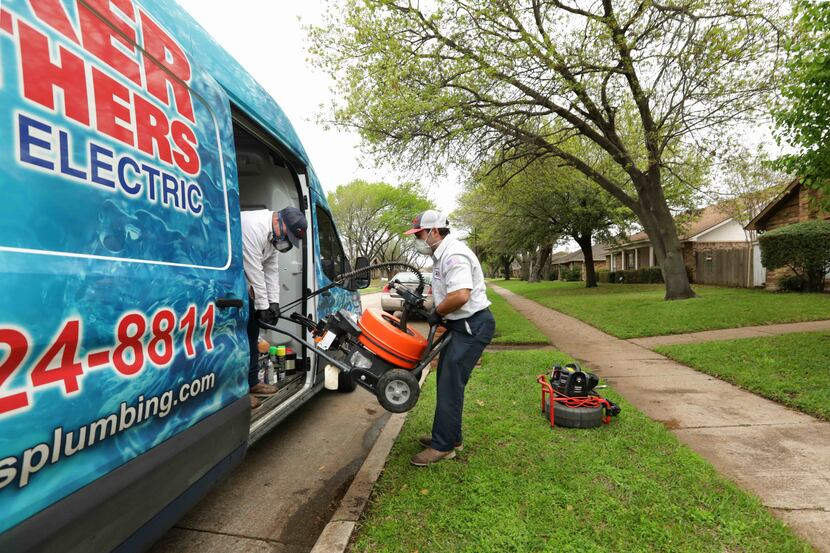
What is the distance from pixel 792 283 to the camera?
15.4 meters

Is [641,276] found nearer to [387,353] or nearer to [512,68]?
[512,68]

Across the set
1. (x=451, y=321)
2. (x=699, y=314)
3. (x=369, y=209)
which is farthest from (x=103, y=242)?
(x=369, y=209)

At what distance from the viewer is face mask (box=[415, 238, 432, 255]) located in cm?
340

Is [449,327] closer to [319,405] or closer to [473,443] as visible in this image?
[473,443]

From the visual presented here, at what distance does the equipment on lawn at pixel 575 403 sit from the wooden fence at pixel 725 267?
19605 mm

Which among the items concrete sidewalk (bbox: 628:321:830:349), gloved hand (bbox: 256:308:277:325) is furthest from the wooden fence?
gloved hand (bbox: 256:308:277:325)

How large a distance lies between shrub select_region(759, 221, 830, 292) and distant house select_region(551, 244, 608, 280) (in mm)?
27749

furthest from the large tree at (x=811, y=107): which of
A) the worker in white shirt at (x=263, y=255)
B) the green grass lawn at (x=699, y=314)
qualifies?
the worker in white shirt at (x=263, y=255)

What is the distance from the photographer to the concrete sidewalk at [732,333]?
8016 mm

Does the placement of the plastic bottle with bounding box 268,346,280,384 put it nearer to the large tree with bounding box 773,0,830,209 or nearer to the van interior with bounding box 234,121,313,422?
the van interior with bounding box 234,121,313,422

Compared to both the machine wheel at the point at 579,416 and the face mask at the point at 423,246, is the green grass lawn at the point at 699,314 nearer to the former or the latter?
the machine wheel at the point at 579,416

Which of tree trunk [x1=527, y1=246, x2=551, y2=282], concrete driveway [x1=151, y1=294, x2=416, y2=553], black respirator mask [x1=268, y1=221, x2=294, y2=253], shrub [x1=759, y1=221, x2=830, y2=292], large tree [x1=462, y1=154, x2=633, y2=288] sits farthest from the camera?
tree trunk [x1=527, y1=246, x2=551, y2=282]

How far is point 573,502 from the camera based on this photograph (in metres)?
2.76

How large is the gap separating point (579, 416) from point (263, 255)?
2998 mm
